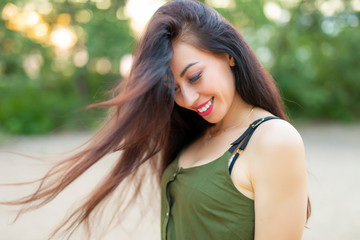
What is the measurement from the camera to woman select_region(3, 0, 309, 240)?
1.32 meters

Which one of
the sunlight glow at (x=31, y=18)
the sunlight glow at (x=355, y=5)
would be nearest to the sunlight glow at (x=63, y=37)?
the sunlight glow at (x=31, y=18)

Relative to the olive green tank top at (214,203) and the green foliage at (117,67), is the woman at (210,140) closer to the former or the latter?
the olive green tank top at (214,203)

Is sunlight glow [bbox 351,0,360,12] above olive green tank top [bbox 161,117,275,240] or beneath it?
above

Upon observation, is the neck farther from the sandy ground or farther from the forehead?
the sandy ground

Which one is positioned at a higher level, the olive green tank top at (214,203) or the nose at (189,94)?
the nose at (189,94)

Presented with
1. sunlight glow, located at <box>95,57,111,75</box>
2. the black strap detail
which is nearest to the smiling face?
the black strap detail

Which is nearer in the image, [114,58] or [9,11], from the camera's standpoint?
[114,58]

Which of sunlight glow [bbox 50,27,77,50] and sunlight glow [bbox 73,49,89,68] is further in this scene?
sunlight glow [bbox 73,49,89,68]

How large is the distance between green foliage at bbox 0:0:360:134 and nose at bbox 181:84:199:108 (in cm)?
1087

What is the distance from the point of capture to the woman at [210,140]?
1.32 m

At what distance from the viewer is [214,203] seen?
1410 millimetres

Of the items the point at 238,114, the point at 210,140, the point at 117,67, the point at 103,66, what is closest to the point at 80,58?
the point at 103,66

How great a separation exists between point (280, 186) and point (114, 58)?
1109cm

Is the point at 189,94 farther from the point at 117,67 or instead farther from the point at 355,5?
the point at 355,5
